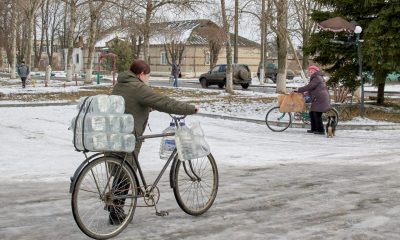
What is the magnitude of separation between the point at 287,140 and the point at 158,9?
846 inches

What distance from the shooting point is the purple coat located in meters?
→ 13.2

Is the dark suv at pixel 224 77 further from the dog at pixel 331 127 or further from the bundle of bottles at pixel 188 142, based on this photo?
the bundle of bottles at pixel 188 142

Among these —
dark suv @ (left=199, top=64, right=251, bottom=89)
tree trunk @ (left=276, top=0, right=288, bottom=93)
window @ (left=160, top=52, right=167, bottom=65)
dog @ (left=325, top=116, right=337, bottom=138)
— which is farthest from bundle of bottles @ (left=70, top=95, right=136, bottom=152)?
window @ (left=160, top=52, right=167, bottom=65)

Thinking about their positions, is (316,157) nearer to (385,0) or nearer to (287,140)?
(287,140)

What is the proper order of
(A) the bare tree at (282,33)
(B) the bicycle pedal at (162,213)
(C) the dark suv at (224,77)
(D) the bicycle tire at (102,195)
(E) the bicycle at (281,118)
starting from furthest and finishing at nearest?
(C) the dark suv at (224,77)
(A) the bare tree at (282,33)
(E) the bicycle at (281,118)
(B) the bicycle pedal at (162,213)
(D) the bicycle tire at (102,195)

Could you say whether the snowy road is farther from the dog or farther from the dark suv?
the dark suv

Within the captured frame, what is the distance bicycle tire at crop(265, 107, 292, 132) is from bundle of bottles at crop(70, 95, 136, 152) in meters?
9.83

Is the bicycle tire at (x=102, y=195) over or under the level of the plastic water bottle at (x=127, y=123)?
under

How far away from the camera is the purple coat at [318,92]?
13.2 m

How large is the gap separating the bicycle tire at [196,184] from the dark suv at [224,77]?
1221 inches

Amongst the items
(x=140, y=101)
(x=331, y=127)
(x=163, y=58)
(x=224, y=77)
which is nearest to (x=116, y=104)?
(x=140, y=101)

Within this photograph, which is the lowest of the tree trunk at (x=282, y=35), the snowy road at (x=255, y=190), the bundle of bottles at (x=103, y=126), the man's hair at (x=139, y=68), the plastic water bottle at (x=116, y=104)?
the snowy road at (x=255, y=190)

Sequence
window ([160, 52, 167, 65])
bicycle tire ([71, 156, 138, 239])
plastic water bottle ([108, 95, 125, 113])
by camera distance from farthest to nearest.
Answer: window ([160, 52, 167, 65]) → plastic water bottle ([108, 95, 125, 113]) → bicycle tire ([71, 156, 138, 239])

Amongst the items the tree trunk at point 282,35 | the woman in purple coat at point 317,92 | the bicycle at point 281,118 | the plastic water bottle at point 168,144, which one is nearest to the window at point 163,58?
the tree trunk at point 282,35
